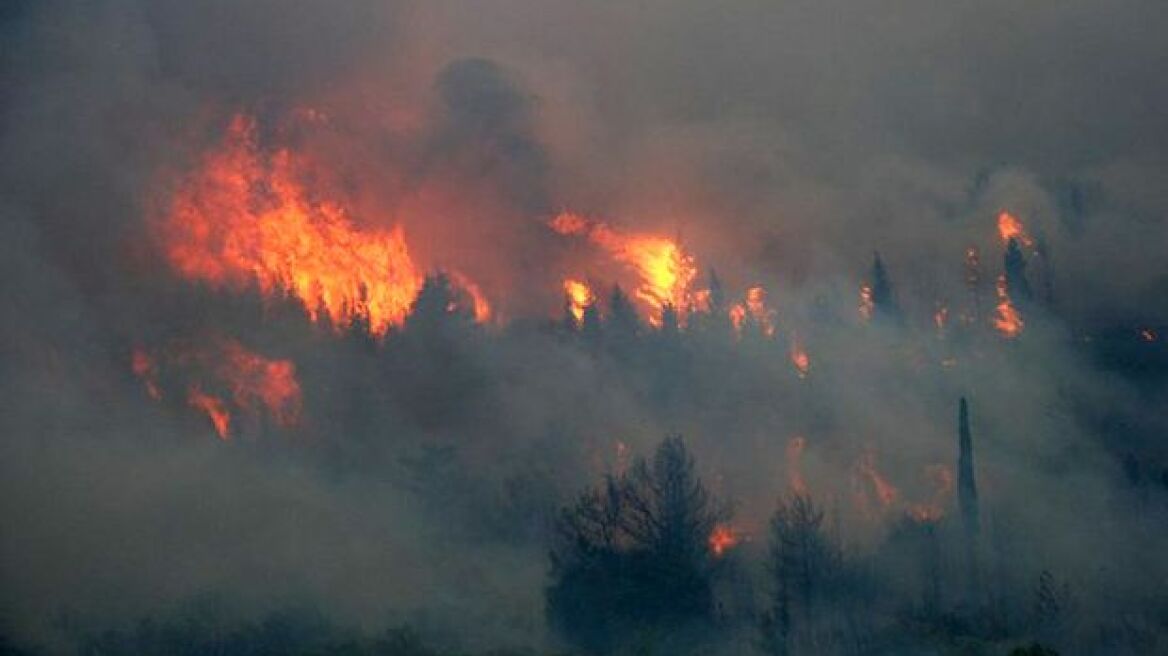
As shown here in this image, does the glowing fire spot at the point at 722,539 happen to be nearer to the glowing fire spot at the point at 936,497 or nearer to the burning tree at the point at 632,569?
the burning tree at the point at 632,569

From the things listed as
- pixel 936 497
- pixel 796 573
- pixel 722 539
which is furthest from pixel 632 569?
pixel 936 497

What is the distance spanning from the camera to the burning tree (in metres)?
80.4

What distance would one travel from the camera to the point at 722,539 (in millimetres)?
104562

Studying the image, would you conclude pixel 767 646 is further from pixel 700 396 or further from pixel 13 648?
pixel 700 396

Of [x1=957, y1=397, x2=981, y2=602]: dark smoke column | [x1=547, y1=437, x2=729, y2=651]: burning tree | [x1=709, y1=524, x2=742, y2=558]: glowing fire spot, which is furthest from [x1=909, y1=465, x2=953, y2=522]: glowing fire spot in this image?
[x1=547, y1=437, x2=729, y2=651]: burning tree

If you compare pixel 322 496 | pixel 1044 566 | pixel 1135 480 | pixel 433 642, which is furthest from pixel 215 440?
pixel 1135 480

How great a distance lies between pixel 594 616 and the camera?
264ft

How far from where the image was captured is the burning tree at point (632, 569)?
8038 centimetres

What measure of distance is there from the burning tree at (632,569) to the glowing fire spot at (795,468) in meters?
28.8

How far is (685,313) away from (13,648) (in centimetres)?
10954

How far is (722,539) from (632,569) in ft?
77.6

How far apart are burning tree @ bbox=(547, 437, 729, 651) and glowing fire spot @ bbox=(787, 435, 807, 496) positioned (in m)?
28.8

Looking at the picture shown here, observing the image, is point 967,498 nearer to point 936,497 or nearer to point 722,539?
point 936,497

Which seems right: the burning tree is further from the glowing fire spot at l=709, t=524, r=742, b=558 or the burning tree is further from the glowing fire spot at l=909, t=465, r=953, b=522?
the glowing fire spot at l=909, t=465, r=953, b=522
